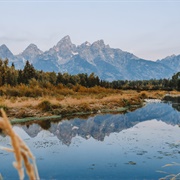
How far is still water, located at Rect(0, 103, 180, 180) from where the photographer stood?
12.4m

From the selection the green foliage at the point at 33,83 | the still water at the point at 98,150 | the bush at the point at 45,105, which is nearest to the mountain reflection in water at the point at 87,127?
the still water at the point at 98,150

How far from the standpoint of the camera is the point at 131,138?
19844 mm

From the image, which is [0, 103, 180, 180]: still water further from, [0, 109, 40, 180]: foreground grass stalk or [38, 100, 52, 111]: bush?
[0, 109, 40, 180]: foreground grass stalk

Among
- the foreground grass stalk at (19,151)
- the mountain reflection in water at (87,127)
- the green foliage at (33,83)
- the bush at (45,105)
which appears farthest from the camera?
the green foliage at (33,83)

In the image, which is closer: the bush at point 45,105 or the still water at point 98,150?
the still water at point 98,150

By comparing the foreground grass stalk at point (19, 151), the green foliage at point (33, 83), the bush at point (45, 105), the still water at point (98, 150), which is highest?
the green foliage at point (33, 83)

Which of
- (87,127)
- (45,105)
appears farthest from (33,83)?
(87,127)

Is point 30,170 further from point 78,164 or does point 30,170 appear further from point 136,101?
point 136,101

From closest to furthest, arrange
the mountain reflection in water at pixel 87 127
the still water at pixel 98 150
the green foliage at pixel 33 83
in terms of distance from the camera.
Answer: the still water at pixel 98 150, the mountain reflection in water at pixel 87 127, the green foliage at pixel 33 83

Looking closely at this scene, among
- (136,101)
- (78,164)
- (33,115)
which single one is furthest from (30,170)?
(136,101)

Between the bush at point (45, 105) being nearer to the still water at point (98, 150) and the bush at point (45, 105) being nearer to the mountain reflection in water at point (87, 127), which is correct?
the mountain reflection in water at point (87, 127)

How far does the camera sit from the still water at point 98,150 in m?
12.4

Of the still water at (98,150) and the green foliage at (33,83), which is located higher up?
the green foliage at (33,83)

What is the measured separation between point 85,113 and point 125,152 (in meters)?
17.8
